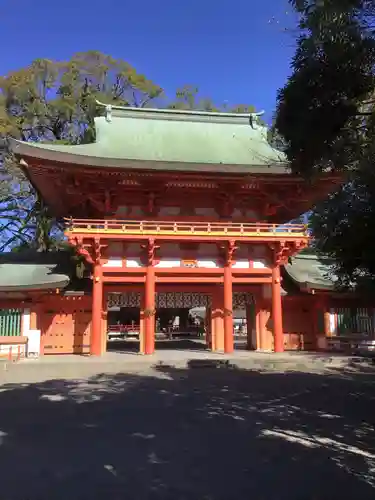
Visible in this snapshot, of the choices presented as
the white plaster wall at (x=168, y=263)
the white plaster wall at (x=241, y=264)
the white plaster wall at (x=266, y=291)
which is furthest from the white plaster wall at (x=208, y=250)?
the white plaster wall at (x=266, y=291)

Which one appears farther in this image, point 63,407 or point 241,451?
point 63,407

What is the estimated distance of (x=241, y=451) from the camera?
5.97m

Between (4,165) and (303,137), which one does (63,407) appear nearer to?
(303,137)

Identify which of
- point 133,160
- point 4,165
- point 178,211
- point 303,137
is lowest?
point 303,137

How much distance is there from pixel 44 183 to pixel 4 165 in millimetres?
9792

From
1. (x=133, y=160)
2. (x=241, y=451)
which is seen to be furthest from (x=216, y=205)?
(x=241, y=451)

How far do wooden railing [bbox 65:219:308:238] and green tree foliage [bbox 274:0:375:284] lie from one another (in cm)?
1401

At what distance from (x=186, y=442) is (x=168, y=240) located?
519 inches

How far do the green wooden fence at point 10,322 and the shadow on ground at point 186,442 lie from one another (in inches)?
315

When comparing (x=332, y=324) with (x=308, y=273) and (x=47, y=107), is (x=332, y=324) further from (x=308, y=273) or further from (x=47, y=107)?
(x=47, y=107)

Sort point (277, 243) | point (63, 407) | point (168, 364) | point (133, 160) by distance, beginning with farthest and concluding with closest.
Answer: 1. point (277, 243)
2. point (133, 160)
3. point (168, 364)
4. point (63, 407)

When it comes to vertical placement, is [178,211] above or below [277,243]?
above

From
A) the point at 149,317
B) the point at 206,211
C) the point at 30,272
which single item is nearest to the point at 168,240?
the point at 206,211

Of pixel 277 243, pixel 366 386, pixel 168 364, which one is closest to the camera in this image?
pixel 366 386
